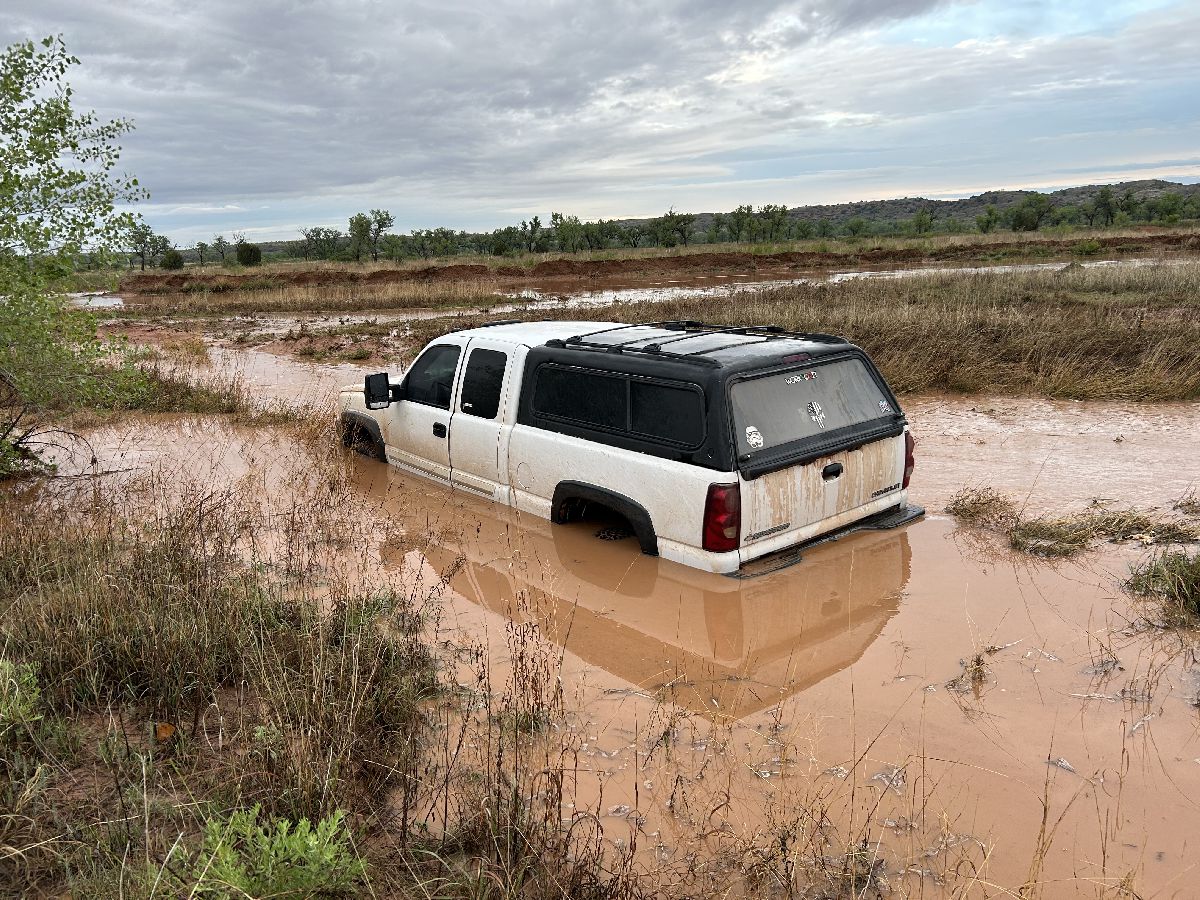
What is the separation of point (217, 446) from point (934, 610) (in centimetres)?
895

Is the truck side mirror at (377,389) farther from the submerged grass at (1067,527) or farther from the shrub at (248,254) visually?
the shrub at (248,254)

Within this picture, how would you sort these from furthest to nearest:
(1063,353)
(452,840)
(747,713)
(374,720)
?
(1063,353)
(747,713)
(374,720)
(452,840)

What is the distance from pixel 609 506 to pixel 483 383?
1.85m

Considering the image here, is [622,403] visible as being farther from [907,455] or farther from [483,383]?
[907,455]

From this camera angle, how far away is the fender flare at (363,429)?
849 cm

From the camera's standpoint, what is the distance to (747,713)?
433cm

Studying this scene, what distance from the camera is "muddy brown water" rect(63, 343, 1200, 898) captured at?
10.8ft

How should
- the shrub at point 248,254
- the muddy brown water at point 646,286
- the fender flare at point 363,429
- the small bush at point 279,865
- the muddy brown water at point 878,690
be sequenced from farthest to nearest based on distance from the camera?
the shrub at point 248,254 < the muddy brown water at point 646,286 < the fender flare at point 363,429 < the muddy brown water at point 878,690 < the small bush at point 279,865

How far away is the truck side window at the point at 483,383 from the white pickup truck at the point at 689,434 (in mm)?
15

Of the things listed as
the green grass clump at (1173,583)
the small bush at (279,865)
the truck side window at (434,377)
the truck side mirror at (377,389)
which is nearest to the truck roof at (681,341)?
the truck side window at (434,377)

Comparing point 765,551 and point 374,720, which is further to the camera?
point 765,551

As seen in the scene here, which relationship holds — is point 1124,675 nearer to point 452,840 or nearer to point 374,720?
point 452,840

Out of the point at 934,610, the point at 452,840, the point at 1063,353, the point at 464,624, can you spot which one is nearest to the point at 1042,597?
the point at 934,610

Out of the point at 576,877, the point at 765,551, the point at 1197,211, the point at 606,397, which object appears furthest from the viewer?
the point at 1197,211
